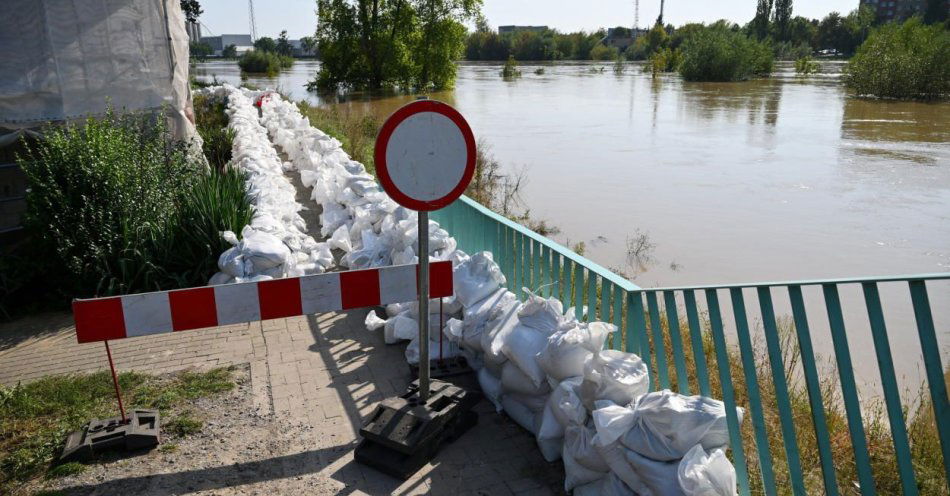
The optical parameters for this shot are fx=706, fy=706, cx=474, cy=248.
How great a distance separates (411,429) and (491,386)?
0.74 metres

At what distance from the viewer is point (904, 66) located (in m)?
29.5

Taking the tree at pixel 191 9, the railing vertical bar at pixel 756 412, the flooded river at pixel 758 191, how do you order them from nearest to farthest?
the railing vertical bar at pixel 756 412, the flooded river at pixel 758 191, the tree at pixel 191 9

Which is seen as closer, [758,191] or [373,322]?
[373,322]

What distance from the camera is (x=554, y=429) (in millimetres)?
3426

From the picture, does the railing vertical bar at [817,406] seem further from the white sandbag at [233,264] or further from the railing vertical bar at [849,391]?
the white sandbag at [233,264]

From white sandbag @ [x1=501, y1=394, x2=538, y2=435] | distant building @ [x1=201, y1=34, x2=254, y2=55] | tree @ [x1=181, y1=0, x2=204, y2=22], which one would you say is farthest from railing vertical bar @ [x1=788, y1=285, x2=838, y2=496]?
distant building @ [x1=201, y1=34, x2=254, y2=55]

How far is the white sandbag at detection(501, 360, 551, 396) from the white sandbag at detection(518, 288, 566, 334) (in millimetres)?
249

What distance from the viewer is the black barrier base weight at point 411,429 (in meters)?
3.40

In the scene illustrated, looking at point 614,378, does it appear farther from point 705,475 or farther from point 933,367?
point 933,367

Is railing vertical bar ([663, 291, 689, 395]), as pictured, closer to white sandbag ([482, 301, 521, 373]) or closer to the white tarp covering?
white sandbag ([482, 301, 521, 373])

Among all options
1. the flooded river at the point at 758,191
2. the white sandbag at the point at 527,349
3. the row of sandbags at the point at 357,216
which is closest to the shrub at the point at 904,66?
the flooded river at the point at 758,191

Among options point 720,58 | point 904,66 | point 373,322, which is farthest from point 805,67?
point 373,322

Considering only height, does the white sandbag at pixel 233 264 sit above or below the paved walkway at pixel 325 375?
above

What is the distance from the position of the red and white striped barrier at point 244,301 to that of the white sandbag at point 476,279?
1.08ft
